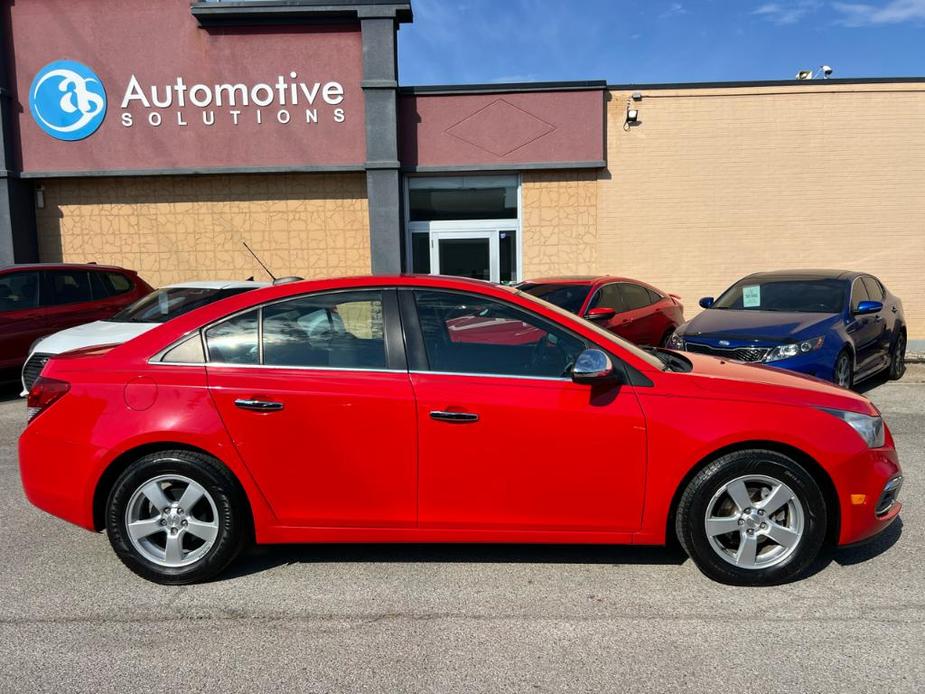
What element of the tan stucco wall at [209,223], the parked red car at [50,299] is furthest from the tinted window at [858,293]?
the parked red car at [50,299]

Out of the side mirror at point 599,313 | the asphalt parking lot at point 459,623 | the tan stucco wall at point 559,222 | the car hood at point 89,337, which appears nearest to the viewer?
the asphalt parking lot at point 459,623

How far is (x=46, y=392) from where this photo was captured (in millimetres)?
3771

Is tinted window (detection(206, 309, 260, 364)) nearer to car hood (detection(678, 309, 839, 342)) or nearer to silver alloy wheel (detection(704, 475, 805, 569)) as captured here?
silver alloy wheel (detection(704, 475, 805, 569))

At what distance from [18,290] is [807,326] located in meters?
9.38

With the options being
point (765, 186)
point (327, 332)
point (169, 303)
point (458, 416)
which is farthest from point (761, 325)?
point (765, 186)

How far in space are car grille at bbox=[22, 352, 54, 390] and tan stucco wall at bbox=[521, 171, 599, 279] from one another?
28.5 feet

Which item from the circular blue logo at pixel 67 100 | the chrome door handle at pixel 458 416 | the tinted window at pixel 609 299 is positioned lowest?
the chrome door handle at pixel 458 416

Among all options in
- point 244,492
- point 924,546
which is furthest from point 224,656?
point 924,546

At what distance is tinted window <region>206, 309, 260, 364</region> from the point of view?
3705mm

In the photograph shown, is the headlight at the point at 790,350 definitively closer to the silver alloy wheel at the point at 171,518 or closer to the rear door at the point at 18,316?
the silver alloy wheel at the point at 171,518

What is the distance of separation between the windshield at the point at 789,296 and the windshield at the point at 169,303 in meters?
6.00

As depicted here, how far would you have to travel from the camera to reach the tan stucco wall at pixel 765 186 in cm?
1320

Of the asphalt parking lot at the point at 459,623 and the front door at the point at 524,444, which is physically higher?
the front door at the point at 524,444

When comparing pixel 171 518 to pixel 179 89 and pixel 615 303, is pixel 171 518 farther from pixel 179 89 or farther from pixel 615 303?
pixel 179 89
